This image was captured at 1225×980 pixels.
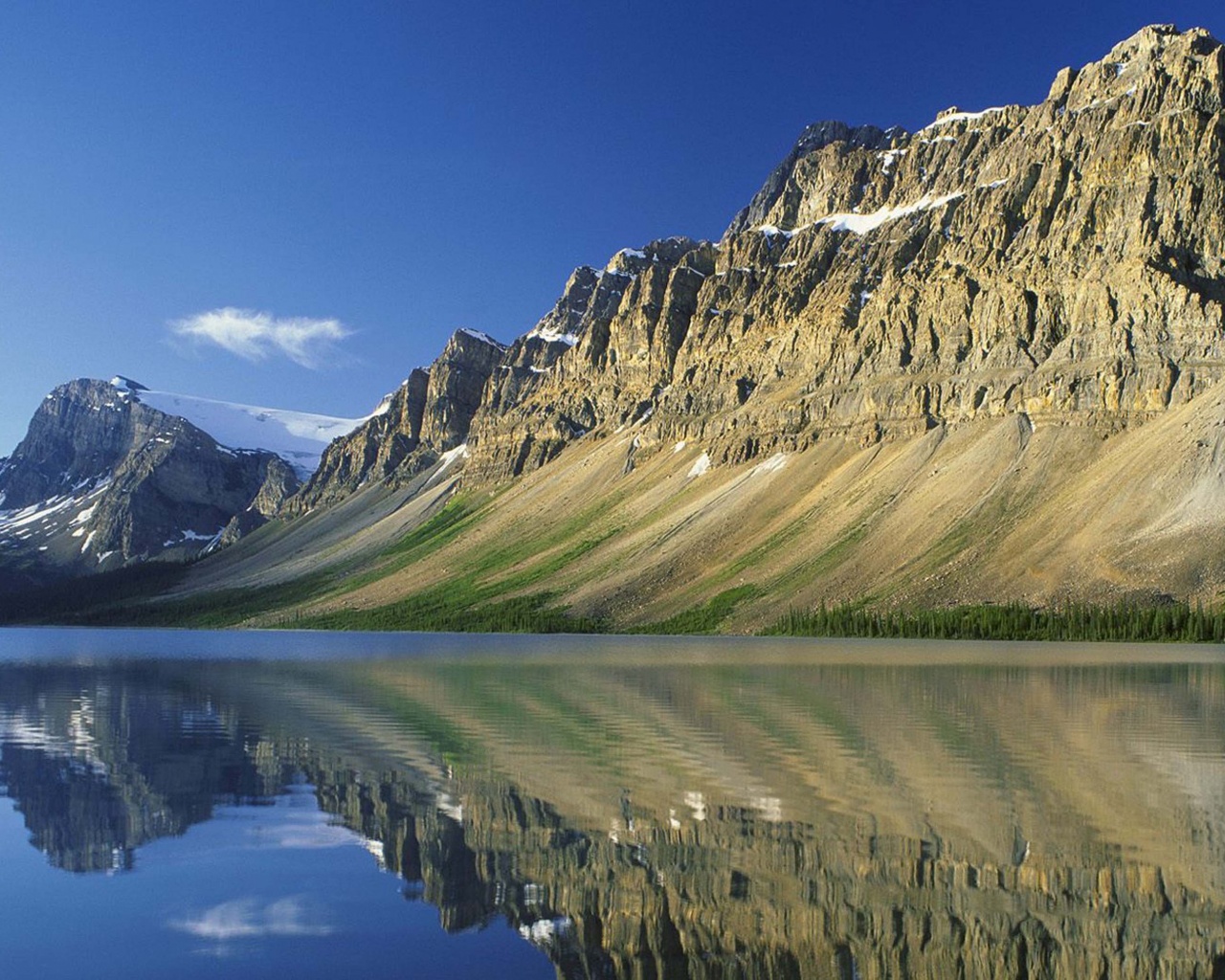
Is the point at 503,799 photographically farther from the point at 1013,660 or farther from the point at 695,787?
the point at 1013,660

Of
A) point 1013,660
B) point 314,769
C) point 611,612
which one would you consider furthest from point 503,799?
point 611,612

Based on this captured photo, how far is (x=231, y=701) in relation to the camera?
2046 inches

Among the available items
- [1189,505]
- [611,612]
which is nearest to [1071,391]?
[1189,505]

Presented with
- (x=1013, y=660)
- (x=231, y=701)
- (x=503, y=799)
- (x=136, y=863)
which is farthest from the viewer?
(x=1013, y=660)

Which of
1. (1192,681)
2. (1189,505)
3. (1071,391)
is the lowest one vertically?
(1192,681)

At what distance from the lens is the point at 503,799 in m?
26.0

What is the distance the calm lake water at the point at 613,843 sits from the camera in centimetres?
1598

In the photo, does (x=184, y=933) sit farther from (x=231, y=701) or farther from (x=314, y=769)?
(x=231, y=701)

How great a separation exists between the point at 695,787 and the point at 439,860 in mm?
8506

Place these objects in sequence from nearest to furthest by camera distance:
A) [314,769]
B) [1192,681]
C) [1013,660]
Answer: [314,769], [1192,681], [1013,660]

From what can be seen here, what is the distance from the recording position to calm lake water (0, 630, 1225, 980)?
1598 cm

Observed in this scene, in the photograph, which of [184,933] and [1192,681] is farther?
[1192,681]

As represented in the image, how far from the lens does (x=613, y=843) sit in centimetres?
2156

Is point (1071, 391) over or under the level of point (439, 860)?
over
